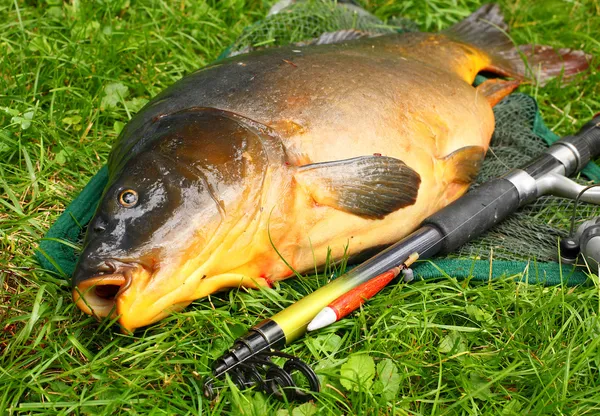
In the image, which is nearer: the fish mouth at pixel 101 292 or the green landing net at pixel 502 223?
the fish mouth at pixel 101 292

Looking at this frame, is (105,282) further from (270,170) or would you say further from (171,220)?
(270,170)

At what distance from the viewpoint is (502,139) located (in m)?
3.91

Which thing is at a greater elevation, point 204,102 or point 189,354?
point 204,102

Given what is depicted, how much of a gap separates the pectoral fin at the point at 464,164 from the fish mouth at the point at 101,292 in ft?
5.22

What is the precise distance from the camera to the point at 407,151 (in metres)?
3.11

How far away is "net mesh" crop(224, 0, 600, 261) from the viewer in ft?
10.5

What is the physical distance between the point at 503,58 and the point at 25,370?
10.5 feet

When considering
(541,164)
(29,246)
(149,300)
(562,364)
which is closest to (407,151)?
(541,164)

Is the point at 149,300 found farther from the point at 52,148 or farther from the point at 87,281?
the point at 52,148

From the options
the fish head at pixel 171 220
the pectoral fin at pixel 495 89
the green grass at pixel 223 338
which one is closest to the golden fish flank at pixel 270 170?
the fish head at pixel 171 220

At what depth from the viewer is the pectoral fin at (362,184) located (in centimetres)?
284

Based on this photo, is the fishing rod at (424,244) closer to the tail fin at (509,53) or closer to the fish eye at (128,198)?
the fish eye at (128,198)

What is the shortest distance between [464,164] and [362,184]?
0.70 metres

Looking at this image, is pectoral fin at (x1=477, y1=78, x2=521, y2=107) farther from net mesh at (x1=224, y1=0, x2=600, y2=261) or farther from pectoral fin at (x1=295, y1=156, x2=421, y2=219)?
pectoral fin at (x1=295, y1=156, x2=421, y2=219)
